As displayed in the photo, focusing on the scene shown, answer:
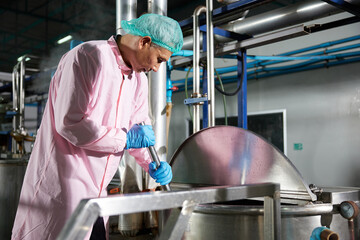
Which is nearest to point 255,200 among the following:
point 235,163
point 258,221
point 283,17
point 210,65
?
point 235,163

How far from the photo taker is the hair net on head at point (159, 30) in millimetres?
1124

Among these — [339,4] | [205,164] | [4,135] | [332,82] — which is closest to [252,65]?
[332,82]

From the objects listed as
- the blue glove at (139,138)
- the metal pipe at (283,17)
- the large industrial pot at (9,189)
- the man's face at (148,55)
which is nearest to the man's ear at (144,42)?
the man's face at (148,55)

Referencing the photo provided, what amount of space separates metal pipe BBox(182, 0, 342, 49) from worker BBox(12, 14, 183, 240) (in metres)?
1.20

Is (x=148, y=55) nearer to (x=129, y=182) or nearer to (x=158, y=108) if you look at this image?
(x=158, y=108)

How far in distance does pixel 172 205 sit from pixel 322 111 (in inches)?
113

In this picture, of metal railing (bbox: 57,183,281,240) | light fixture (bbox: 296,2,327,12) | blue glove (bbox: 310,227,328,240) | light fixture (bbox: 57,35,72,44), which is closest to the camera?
metal railing (bbox: 57,183,281,240)

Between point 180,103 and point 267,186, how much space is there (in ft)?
12.9

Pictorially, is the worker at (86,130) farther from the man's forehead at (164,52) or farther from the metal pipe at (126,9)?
the metal pipe at (126,9)

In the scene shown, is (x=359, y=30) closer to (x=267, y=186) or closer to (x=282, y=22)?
(x=282, y=22)

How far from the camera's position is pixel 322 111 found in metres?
3.14

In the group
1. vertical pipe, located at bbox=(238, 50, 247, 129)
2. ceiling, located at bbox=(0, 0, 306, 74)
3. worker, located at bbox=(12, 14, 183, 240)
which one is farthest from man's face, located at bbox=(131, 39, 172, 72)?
ceiling, located at bbox=(0, 0, 306, 74)

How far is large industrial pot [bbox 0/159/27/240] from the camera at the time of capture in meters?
2.56

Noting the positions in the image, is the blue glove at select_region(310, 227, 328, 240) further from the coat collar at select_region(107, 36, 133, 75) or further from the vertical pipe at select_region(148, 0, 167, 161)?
the vertical pipe at select_region(148, 0, 167, 161)
